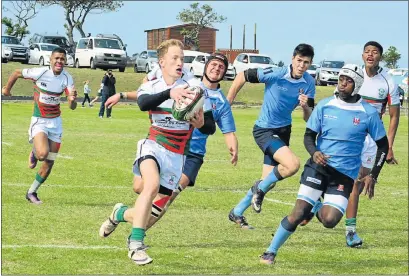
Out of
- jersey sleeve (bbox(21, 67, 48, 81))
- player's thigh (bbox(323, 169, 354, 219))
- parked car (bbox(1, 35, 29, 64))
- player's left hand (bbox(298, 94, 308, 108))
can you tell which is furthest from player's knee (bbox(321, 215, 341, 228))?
parked car (bbox(1, 35, 29, 64))

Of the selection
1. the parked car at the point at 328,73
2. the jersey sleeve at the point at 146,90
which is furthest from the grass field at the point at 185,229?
the parked car at the point at 328,73

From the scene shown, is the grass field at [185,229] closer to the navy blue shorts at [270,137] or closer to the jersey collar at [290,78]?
the navy blue shorts at [270,137]

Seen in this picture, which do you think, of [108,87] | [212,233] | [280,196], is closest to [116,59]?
[108,87]

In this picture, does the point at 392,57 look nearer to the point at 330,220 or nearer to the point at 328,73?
the point at 328,73

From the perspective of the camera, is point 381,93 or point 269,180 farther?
point 381,93

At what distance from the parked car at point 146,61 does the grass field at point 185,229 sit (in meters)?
38.4

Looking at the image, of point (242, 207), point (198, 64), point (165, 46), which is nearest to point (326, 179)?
point (165, 46)

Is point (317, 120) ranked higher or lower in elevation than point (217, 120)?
higher

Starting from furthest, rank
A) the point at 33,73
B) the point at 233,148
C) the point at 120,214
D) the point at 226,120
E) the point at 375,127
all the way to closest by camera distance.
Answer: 1. the point at 33,73
2. the point at 226,120
3. the point at 233,148
4. the point at 375,127
5. the point at 120,214

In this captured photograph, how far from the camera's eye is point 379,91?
43.3 feet

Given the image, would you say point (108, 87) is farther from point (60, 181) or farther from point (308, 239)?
point (308, 239)

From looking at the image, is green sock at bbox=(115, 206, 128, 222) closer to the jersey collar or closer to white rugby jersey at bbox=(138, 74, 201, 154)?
white rugby jersey at bbox=(138, 74, 201, 154)

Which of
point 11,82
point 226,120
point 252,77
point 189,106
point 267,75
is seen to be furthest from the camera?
point 11,82

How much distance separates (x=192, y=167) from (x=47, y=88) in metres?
4.28
